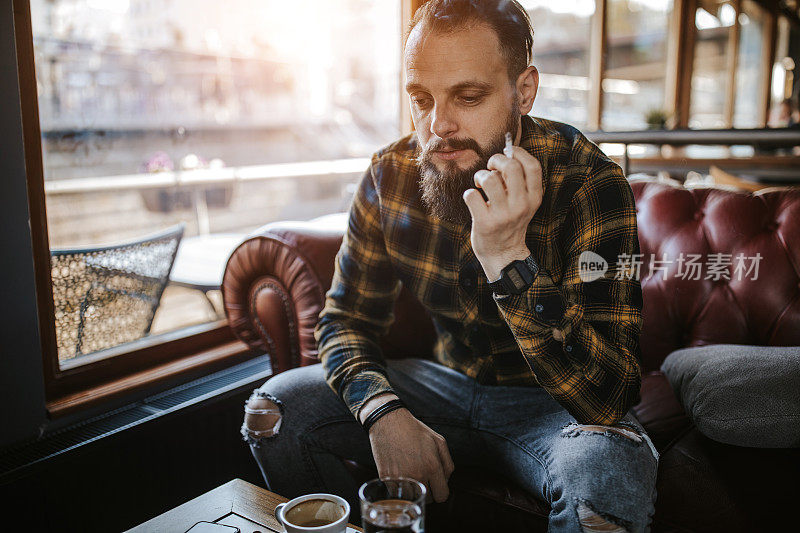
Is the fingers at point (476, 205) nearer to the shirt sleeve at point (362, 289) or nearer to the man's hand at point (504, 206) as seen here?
the man's hand at point (504, 206)

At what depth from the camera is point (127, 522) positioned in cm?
177

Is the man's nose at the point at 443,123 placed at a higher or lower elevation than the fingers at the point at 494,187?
higher

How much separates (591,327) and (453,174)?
41 centimetres

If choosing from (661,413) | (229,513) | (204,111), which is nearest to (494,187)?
(229,513)

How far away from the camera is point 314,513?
863mm

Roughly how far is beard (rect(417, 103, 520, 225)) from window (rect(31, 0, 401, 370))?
1170 millimetres

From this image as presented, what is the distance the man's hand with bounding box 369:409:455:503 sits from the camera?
1104 millimetres

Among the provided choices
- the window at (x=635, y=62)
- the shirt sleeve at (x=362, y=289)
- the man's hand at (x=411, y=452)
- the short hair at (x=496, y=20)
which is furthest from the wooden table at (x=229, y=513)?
the window at (x=635, y=62)

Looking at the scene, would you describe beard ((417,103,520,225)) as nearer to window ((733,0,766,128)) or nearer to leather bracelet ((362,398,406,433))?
leather bracelet ((362,398,406,433))

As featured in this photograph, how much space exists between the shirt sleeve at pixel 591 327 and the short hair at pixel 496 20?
36cm

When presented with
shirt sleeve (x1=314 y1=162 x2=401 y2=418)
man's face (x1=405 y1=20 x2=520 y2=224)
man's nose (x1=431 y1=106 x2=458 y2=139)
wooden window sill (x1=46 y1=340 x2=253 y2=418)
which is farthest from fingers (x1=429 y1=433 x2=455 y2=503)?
wooden window sill (x1=46 y1=340 x2=253 y2=418)

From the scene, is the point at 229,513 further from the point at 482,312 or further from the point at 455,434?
the point at 482,312

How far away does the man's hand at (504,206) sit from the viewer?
1.05 m

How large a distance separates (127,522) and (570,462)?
1391 mm
